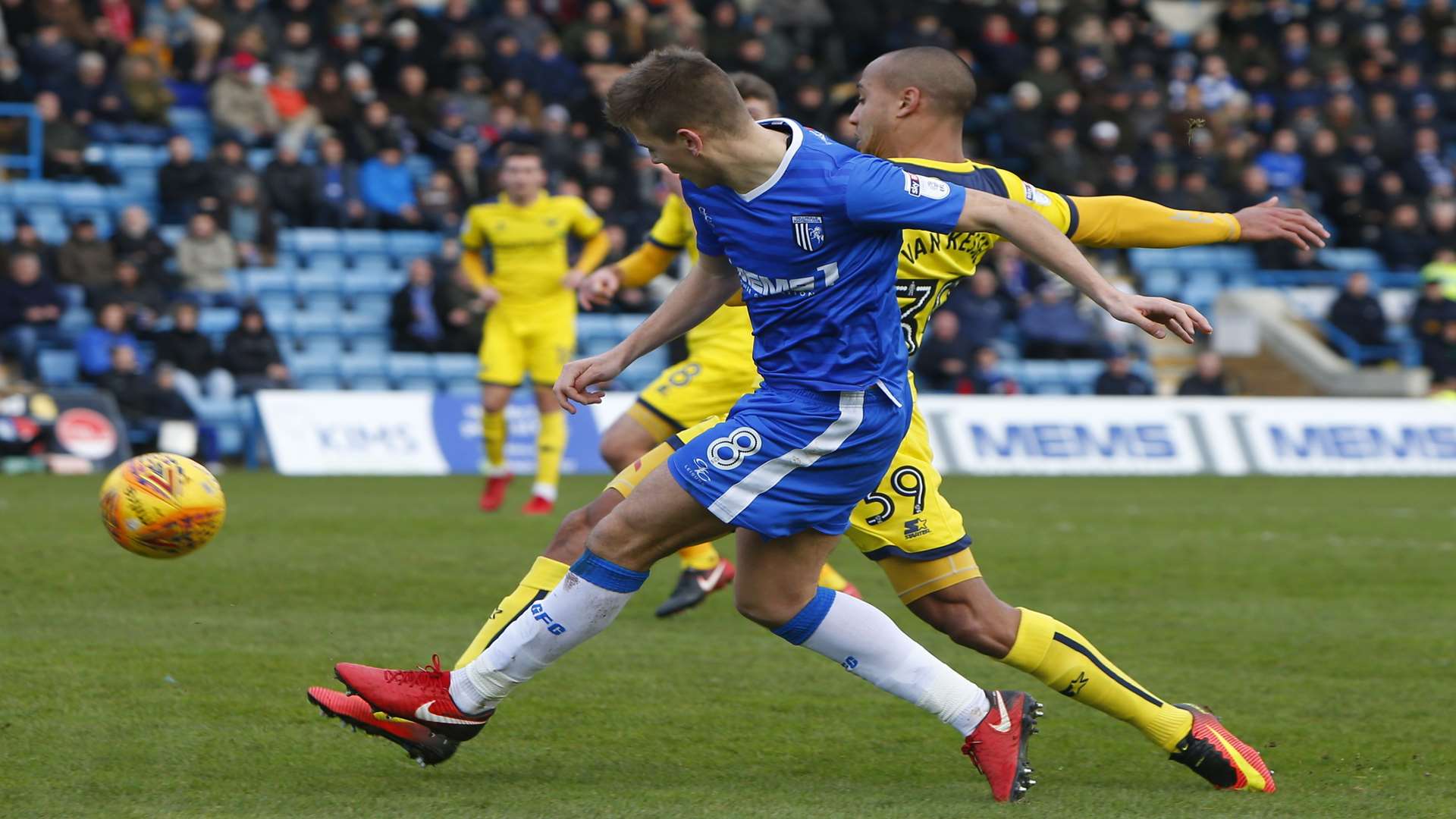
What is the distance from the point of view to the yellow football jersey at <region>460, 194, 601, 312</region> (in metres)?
13.5

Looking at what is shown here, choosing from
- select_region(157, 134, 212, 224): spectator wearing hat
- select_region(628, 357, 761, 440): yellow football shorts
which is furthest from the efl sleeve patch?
select_region(157, 134, 212, 224): spectator wearing hat

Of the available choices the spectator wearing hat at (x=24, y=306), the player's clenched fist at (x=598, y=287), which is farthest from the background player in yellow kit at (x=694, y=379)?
the spectator wearing hat at (x=24, y=306)

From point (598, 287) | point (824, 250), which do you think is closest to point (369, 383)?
point (598, 287)

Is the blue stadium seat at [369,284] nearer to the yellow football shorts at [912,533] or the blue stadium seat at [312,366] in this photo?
the blue stadium seat at [312,366]

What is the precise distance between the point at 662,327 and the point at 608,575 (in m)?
0.75

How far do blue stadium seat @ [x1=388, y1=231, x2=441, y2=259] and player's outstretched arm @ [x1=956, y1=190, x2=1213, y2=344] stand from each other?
16.0m

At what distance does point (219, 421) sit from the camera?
17.6m

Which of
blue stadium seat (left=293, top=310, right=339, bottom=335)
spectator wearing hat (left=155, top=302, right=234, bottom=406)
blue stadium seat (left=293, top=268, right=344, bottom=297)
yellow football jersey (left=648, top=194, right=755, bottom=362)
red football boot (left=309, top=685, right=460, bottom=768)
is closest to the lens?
red football boot (left=309, top=685, right=460, bottom=768)

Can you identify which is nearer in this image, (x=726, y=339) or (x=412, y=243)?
(x=726, y=339)

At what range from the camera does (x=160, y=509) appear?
5559mm

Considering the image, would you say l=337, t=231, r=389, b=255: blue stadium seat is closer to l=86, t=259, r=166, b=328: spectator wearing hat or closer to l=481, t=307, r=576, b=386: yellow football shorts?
l=86, t=259, r=166, b=328: spectator wearing hat

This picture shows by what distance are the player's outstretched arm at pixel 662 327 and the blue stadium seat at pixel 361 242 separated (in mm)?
15188

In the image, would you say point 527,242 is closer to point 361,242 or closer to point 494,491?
point 494,491

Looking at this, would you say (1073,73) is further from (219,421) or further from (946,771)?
(946,771)
